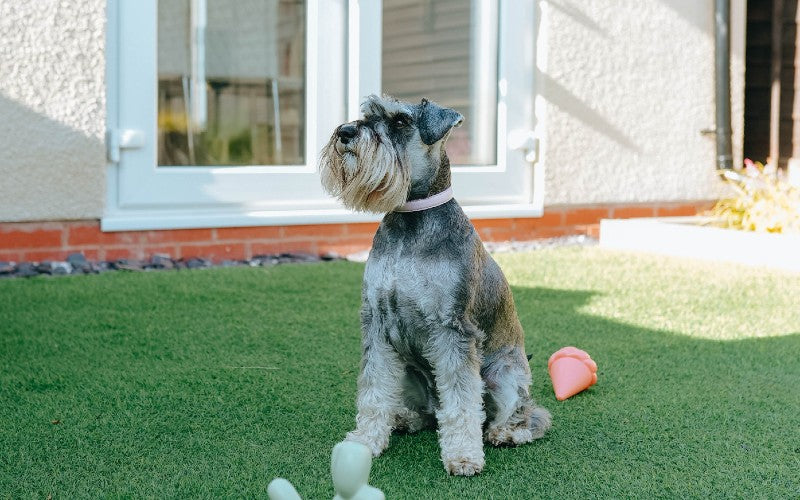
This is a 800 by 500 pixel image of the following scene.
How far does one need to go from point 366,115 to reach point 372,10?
474 centimetres

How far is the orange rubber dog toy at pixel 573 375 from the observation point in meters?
4.10

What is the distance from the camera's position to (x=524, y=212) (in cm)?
862

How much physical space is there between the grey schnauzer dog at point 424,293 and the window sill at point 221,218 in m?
3.46

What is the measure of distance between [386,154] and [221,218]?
4.32m

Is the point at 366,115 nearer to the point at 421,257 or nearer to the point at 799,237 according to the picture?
the point at 421,257

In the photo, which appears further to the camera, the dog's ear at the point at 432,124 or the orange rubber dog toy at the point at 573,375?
the orange rubber dog toy at the point at 573,375

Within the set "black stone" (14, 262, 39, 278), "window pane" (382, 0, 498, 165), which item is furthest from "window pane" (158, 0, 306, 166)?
"black stone" (14, 262, 39, 278)

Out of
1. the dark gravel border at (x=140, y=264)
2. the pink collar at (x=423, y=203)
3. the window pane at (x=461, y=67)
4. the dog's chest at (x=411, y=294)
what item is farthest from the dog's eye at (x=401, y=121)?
the window pane at (x=461, y=67)

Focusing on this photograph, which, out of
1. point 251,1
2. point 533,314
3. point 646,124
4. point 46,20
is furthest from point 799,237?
point 46,20

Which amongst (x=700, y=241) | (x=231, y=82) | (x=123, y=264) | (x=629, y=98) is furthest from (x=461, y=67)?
(x=123, y=264)

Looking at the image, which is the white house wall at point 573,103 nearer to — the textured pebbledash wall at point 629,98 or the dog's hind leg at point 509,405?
the textured pebbledash wall at point 629,98

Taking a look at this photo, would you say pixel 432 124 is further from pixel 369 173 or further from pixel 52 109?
pixel 52 109

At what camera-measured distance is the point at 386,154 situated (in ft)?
10.6

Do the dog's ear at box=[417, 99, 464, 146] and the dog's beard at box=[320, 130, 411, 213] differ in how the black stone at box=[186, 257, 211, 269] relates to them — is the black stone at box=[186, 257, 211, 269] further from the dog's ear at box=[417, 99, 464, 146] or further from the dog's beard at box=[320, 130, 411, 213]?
the dog's ear at box=[417, 99, 464, 146]
